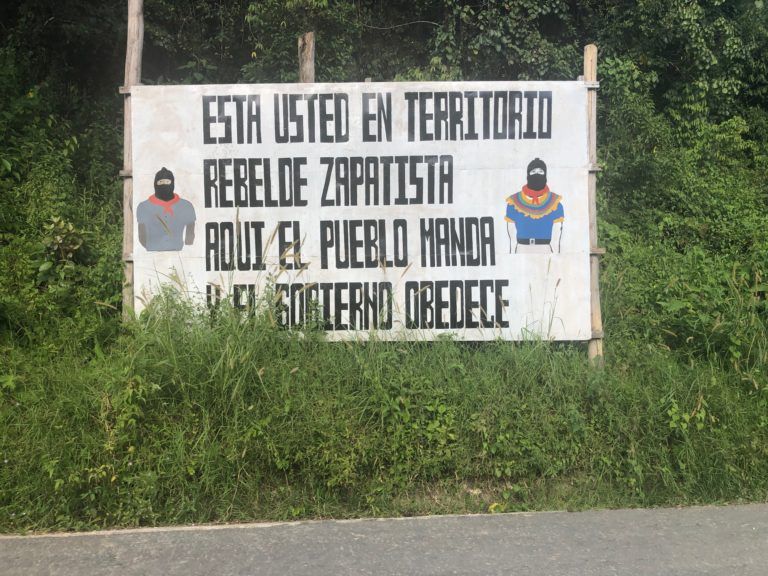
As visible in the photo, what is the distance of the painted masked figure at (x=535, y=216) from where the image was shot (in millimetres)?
5223

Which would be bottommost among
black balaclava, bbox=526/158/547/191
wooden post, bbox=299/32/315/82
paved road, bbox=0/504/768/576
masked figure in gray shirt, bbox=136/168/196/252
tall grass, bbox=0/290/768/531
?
paved road, bbox=0/504/768/576

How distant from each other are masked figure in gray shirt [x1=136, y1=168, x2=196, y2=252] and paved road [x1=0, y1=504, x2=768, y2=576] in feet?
6.60

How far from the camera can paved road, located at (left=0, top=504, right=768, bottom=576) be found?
374cm

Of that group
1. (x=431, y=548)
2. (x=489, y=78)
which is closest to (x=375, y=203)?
(x=431, y=548)

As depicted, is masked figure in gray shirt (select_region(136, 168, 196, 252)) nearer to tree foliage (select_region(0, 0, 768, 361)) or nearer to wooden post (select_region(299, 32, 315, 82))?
tree foliage (select_region(0, 0, 768, 361))

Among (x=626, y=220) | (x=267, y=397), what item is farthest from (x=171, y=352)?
(x=626, y=220)

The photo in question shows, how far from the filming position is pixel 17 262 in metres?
5.34

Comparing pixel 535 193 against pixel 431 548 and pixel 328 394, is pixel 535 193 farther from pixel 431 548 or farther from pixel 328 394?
pixel 431 548

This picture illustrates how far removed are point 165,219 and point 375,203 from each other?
59.7 inches

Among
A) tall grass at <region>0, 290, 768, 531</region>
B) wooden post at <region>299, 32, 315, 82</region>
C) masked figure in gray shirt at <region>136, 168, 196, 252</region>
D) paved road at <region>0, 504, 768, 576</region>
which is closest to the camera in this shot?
paved road at <region>0, 504, 768, 576</region>

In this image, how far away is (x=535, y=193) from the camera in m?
5.23

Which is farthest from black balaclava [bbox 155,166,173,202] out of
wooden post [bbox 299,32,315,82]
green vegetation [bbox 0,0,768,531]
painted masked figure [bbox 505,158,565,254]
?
painted masked figure [bbox 505,158,565,254]

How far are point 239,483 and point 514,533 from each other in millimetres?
1700

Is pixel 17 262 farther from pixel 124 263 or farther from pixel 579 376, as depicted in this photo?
pixel 579 376
